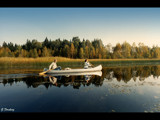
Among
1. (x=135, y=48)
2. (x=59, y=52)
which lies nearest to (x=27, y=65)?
(x=59, y=52)

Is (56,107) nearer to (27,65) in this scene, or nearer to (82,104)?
(82,104)

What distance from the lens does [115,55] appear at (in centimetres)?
6700
